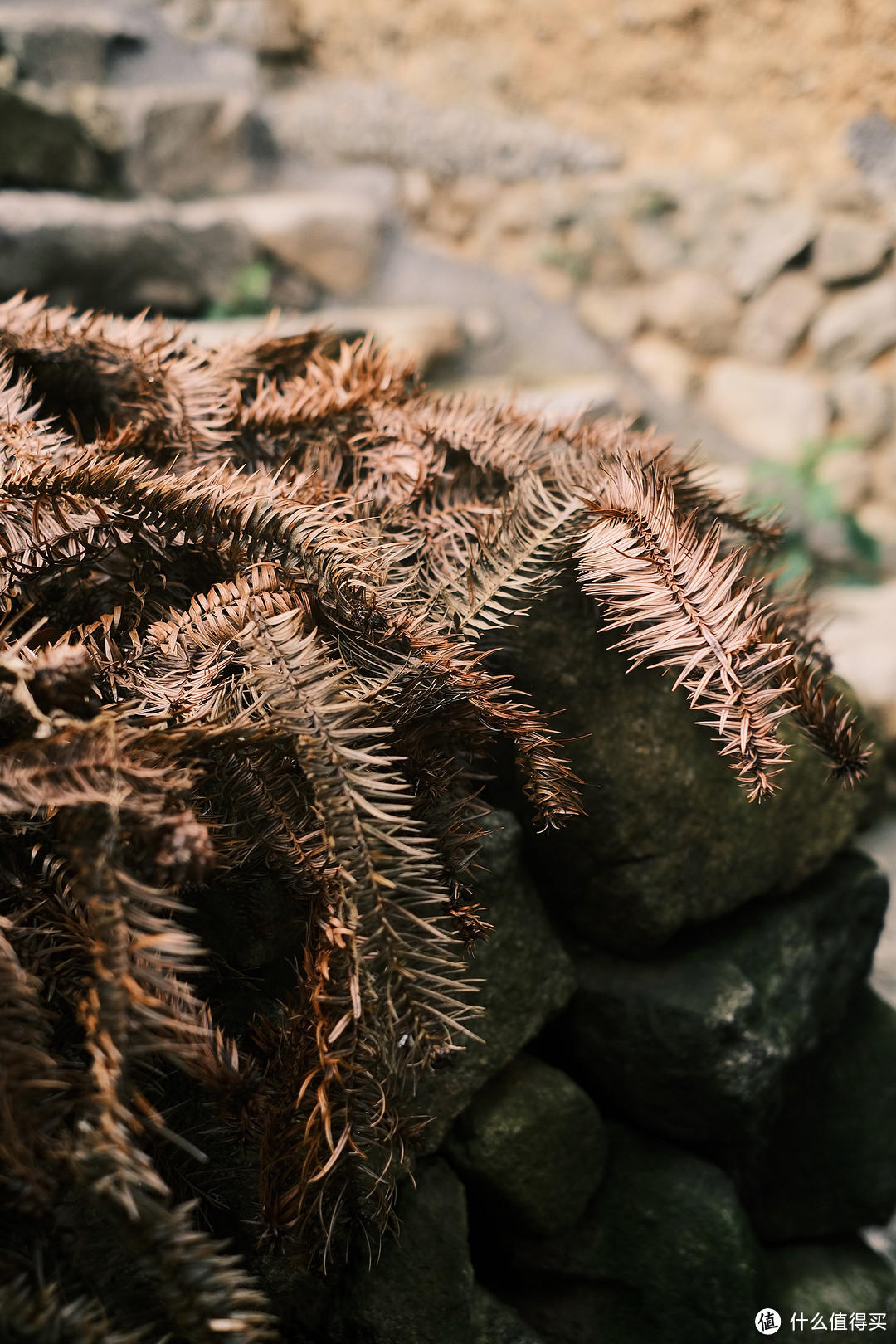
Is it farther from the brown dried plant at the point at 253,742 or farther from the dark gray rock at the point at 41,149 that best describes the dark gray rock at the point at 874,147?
the brown dried plant at the point at 253,742

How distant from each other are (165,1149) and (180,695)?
38 centimetres

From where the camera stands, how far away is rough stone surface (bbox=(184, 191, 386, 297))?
427 centimetres

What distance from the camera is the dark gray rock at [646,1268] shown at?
114cm

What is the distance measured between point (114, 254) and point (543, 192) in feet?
8.07

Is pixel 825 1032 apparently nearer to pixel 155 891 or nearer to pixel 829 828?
pixel 829 828

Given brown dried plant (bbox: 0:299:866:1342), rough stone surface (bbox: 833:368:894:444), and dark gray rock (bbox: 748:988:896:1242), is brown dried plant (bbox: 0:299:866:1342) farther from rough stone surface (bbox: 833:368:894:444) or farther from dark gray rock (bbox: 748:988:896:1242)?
rough stone surface (bbox: 833:368:894:444)

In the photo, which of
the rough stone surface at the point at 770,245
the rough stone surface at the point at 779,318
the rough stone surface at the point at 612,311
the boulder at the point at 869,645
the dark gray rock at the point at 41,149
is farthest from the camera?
the rough stone surface at the point at 612,311

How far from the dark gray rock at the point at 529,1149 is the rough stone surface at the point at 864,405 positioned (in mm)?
3862

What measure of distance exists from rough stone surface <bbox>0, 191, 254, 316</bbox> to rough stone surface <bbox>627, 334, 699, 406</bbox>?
2.05 m

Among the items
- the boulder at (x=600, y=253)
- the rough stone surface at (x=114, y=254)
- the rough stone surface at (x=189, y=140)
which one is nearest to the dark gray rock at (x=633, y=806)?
the rough stone surface at (x=114, y=254)

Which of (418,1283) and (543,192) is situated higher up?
(543,192)

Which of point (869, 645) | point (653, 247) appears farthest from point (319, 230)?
point (869, 645)

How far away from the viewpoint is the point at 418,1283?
92 centimetres

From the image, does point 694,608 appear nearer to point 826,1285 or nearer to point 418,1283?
point 418,1283
